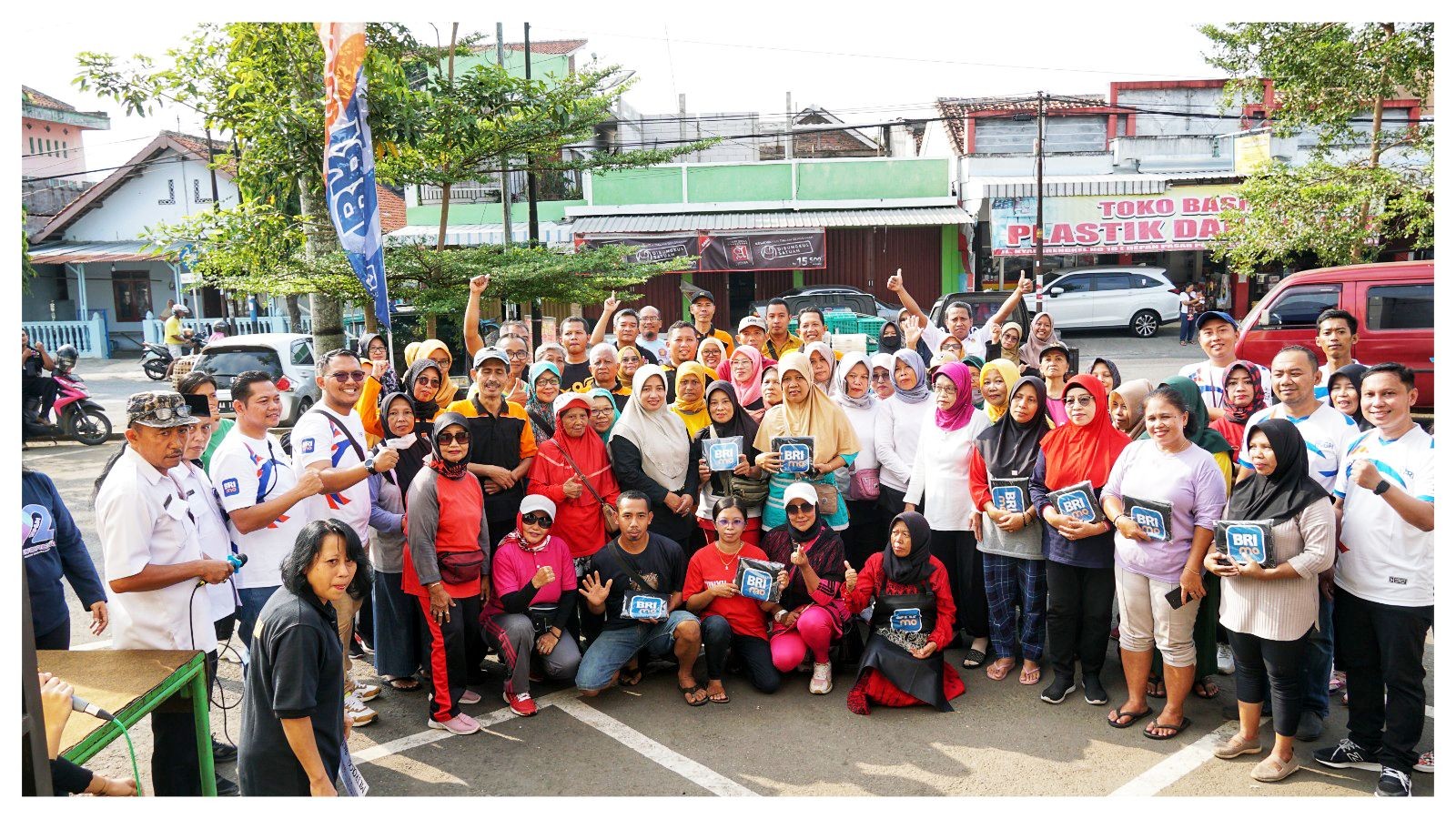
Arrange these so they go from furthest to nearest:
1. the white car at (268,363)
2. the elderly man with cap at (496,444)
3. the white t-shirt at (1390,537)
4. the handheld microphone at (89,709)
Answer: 1. the white car at (268,363)
2. the elderly man with cap at (496,444)
3. the white t-shirt at (1390,537)
4. the handheld microphone at (89,709)

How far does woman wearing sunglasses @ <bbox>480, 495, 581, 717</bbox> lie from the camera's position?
515 centimetres

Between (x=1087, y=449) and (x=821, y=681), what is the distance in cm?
189

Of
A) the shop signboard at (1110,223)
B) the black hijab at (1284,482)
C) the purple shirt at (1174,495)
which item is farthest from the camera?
the shop signboard at (1110,223)

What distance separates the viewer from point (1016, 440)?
5430mm

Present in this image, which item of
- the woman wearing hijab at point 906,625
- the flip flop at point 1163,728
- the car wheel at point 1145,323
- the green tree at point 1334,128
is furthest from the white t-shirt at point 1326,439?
the car wheel at point 1145,323

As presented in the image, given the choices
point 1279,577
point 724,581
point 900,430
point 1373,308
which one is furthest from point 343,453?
point 1373,308

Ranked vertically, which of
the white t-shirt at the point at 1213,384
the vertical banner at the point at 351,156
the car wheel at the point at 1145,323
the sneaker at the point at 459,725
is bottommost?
the sneaker at the point at 459,725

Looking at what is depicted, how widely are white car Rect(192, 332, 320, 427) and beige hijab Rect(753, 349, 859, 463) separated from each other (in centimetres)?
1009

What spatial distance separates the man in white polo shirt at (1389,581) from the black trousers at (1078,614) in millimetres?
1067

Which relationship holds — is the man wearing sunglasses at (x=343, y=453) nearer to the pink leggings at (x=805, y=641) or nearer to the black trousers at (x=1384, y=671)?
the pink leggings at (x=805, y=641)

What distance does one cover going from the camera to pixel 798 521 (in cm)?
549

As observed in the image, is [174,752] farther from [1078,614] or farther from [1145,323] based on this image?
[1145,323]

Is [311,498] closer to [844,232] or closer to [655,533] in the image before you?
[655,533]

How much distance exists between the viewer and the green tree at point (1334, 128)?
12188 millimetres
